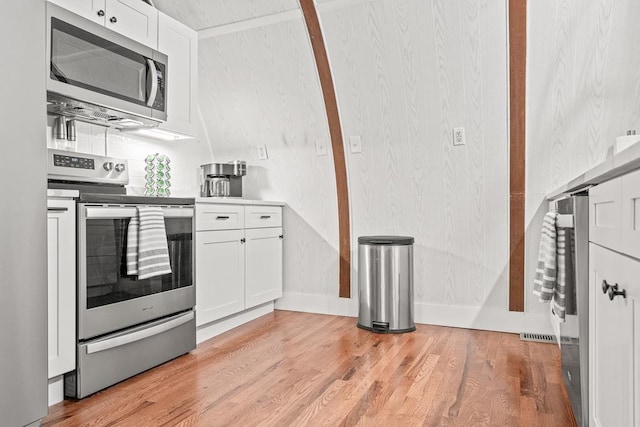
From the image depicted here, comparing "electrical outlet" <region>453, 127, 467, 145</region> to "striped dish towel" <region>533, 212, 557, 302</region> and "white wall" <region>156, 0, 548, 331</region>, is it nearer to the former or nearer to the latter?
"white wall" <region>156, 0, 548, 331</region>

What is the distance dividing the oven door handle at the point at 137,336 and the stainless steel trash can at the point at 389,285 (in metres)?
1.29

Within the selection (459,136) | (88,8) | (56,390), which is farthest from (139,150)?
(459,136)

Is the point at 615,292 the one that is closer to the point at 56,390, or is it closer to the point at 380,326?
the point at 56,390

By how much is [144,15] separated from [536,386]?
9.91 feet

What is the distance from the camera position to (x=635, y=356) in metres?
0.95

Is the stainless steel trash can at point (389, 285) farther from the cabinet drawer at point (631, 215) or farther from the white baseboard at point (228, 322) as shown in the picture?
the cabinet drawer at point (631, 215)

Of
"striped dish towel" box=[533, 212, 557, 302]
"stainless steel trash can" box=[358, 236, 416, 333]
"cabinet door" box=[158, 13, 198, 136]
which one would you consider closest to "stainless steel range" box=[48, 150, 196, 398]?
"cabinet door" box=[158, 13, 198, 136]

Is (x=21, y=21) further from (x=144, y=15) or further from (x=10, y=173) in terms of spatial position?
(x=144, y=15)

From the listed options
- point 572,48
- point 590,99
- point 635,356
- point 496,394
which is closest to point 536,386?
point 496,394

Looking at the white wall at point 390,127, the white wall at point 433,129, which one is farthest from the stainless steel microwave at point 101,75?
the white wall at point 433,129

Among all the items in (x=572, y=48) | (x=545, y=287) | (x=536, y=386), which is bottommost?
(x=536, y=386)

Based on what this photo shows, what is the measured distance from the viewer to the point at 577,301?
158 cm

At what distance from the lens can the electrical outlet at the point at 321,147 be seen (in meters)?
3.83

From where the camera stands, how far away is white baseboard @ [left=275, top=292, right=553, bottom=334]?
3234mm
